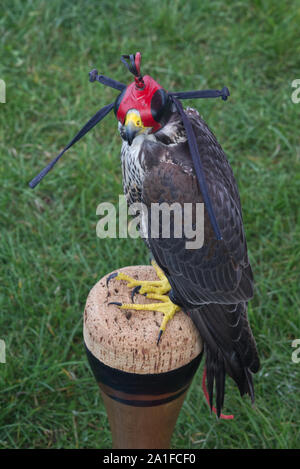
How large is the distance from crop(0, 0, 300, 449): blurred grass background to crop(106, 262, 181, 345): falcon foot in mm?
827

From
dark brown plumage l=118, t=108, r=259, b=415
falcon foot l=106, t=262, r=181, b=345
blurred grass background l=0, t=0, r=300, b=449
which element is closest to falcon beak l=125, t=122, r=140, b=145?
dark brown plumage l=118, t=108, r=259, b=415

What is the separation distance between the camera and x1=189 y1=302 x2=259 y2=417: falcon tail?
177 cm

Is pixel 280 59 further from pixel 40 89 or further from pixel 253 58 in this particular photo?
pixel 40 89

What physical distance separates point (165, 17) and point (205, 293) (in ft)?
9.57

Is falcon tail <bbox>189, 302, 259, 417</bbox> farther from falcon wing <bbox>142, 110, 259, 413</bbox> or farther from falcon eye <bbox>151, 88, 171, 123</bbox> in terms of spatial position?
falcon eye <bbox>151, 88, 171, 123</bbox>

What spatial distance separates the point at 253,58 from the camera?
4051mm

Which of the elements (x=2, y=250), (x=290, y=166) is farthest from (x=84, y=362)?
(x=290, y=166)

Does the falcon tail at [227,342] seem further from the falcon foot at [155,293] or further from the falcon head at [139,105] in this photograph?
the falcon head at [139,105]

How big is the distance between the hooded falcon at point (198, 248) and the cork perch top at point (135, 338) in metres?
0.03

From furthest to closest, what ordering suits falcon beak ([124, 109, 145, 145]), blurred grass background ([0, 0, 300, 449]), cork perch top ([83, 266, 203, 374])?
1. blurred grass background ([0, 0, 300, 449])
2. cork perch top ([83, 266, 203, 374])
3. falcon beak ([124, 109, 145, 145])

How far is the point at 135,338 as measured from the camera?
1.63 m

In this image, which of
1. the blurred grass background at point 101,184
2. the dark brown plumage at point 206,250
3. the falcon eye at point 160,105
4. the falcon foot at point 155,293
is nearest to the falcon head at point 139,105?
the falcon eye at point 160,105

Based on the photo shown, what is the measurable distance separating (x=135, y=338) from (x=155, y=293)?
265mm
